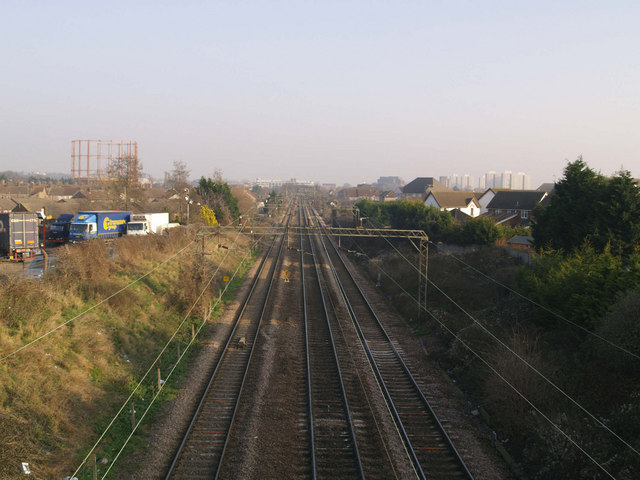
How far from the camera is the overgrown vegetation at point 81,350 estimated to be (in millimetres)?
11703

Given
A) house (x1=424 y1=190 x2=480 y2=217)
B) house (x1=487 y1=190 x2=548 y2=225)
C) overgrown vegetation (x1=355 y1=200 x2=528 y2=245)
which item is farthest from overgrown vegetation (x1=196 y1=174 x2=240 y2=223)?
house (x1=487 y1=190 x2=548 y2=225)

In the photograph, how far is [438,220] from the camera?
42.9 metres

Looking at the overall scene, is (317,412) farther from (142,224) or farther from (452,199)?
(452,199)

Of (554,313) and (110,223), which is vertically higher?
(110,223)

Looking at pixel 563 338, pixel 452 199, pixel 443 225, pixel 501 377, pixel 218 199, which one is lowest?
pixel 501 377

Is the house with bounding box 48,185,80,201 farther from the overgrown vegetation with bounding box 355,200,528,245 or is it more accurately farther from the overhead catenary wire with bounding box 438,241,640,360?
the overhead catenary wire with bounding box 438,241,640,360

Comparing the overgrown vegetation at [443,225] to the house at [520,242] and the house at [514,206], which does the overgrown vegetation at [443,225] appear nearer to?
the house at [520,242]

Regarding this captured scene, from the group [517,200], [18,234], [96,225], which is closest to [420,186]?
[517,200]

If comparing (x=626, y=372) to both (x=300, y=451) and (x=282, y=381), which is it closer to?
(x=300, y=451)

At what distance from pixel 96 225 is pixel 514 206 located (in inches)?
1653

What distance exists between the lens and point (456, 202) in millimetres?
64438

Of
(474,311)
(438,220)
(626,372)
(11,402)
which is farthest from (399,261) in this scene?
(11,402)

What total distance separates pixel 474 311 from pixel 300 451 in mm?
13910

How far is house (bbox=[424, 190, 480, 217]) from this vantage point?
6359 centimetres
